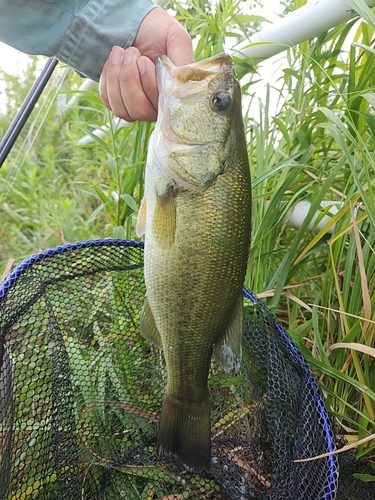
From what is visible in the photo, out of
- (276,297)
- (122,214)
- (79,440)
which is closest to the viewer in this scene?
(79,440)

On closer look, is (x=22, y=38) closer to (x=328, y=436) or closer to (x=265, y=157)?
(x=265, y=157)

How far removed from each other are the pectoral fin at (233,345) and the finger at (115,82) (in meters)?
0.69

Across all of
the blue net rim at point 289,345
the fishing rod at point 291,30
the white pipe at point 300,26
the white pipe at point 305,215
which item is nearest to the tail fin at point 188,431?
the blue net rim at point 289,345

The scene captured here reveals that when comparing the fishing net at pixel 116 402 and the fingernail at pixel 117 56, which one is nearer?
the fingernail at pixel 117 56

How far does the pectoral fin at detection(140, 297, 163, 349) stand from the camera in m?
Answer: 1.58

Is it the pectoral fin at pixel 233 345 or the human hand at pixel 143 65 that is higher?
the human hand at pixel 143 65

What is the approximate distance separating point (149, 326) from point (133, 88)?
761mm

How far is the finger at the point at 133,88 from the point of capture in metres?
1.37

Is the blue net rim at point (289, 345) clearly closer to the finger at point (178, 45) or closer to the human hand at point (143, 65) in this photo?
the human hand at point (143, 65)

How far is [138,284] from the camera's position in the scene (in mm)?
1940

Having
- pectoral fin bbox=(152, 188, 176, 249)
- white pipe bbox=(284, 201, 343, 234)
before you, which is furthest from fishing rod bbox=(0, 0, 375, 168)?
pectoral fin bbox=(152, 188, 176, 249)

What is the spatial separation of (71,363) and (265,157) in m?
1.23

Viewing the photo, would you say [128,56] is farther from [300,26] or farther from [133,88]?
[300,26]

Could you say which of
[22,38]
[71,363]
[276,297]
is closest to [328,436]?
[276,297]
